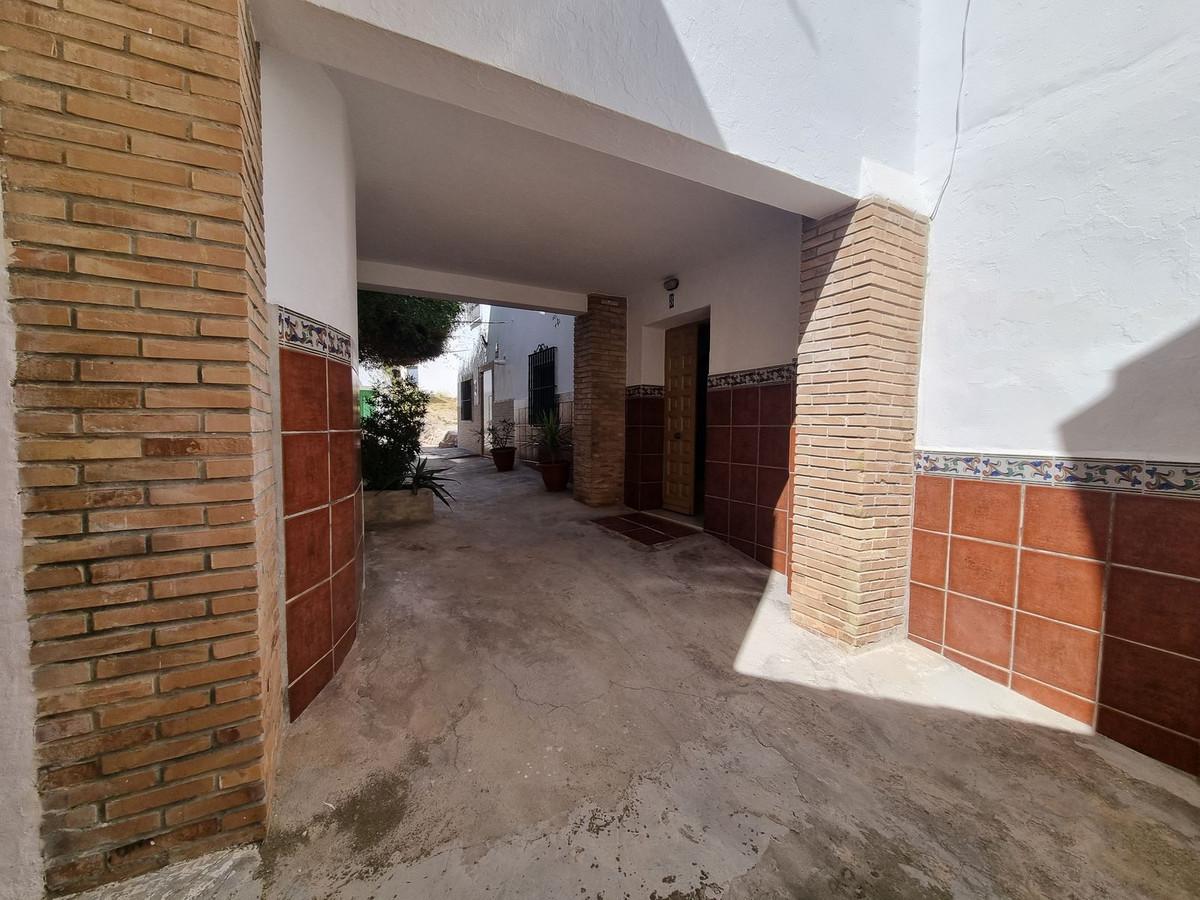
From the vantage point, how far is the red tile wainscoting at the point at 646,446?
18.4 ft

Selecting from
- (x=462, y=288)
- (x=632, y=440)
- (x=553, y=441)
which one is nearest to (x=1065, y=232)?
(x=632, y=440)

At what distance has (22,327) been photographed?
1057 millimetres

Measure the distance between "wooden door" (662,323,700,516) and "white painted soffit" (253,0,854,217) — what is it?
2.95 m

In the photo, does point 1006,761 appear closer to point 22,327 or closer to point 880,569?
point 880,569

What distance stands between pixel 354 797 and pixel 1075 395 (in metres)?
3.19

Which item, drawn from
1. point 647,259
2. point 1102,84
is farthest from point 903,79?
point 647,259

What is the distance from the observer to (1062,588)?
6.45 ft

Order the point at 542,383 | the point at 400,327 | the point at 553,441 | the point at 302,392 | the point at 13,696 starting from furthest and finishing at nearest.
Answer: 1. the point at 542,383
2. the point at 400,327
3. the point at 553,441
4. the point at 302,392
5. the point at 13,696

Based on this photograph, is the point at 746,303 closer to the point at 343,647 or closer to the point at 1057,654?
the point at 1057,654

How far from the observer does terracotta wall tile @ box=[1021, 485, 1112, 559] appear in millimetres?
1862

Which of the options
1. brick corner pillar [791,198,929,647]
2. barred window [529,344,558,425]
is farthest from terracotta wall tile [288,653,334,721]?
barred window [529,344,558,425]

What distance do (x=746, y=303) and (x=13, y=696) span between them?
4436 mm

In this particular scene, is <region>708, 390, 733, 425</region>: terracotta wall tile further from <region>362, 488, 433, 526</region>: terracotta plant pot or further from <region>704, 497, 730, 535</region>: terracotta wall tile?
<region>362, 488, 433, 526</region>: terracotta plant pot

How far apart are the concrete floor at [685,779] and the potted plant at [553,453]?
4.14m
